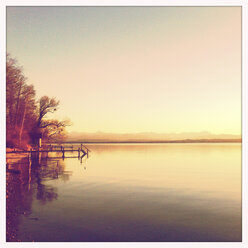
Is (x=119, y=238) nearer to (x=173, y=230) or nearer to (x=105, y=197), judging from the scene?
(x=173, y=230)

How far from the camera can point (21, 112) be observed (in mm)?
41719

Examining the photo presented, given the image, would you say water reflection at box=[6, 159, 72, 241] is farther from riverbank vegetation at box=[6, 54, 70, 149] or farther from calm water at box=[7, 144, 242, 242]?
riverbank vegetation at box=[6, 54, 70, 149]

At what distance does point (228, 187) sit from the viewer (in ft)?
84.3

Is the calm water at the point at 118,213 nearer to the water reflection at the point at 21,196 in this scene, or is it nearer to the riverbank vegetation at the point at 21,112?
the water reflection at the point at 21,196

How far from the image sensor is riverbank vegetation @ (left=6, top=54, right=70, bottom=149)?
3528 cm

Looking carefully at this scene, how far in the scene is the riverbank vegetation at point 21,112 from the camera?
116 ft

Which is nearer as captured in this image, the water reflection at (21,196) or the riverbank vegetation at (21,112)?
the water reflection at (21,196)

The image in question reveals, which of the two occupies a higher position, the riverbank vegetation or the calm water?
the riverbank vegetation

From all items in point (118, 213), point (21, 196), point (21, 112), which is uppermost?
point (21, 112)

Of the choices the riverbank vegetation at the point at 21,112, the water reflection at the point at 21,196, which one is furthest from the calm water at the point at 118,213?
the riverbank vegetation at the point at 21,112

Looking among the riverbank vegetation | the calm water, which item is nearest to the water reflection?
the calm water

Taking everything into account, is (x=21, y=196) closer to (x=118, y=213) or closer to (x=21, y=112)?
(x=118, y=213)

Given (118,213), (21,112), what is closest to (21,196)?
(118,213)
